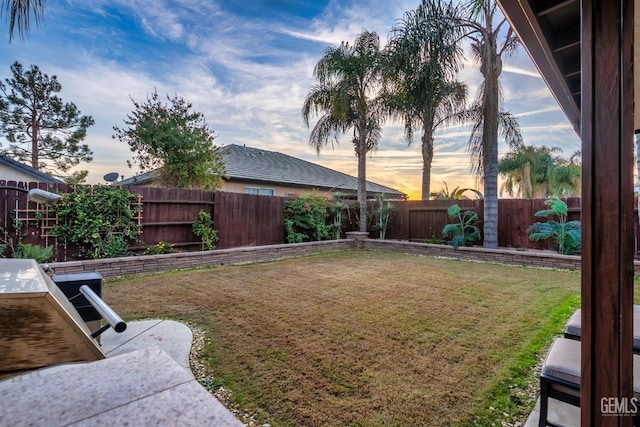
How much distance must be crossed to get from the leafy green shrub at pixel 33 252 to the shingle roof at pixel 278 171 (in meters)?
7.79

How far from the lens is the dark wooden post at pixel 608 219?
1.16 meters

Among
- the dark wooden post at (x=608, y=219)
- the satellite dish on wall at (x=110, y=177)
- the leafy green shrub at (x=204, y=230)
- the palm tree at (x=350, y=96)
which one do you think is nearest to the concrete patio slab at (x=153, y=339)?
the dark wooden post at (x=608, y=219)

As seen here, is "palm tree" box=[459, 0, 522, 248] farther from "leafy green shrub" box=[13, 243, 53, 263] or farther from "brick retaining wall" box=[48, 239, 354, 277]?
"leafy green shrub" box=[13, 243, 53, 263]

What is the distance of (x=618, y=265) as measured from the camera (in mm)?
1162

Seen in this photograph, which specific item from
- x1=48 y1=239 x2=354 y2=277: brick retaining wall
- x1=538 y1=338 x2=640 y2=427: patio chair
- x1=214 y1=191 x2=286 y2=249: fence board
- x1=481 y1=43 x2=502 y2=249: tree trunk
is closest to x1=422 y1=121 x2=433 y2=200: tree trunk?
x1=481 y1=43 x2=502 y2=249: tree trunk

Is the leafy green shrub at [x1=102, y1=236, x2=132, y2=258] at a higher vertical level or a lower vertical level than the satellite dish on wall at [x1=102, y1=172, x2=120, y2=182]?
lower

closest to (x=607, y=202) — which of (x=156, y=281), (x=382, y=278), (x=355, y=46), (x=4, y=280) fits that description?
(x=4, y=280)

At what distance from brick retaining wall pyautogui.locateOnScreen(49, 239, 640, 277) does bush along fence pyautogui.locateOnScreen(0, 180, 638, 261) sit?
0.67 m

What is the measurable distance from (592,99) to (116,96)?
38.2 ft

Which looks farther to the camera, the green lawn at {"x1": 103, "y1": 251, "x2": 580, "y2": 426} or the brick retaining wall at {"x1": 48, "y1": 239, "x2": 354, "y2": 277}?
the brick retaining wall at {"x1": 48, "y1": 239, "x2": 354, "y2": 277}

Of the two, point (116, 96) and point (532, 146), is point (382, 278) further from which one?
point (532, 146)

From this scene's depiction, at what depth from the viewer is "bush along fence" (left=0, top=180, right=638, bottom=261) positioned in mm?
6069

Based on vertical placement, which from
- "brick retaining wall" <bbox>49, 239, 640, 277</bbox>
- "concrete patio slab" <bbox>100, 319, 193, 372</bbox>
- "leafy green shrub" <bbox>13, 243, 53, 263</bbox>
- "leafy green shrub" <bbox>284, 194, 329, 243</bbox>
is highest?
"leafy green shrub" <bbox>284, 194, 329, 243</bbox>

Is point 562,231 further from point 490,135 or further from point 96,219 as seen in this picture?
point 96,219
